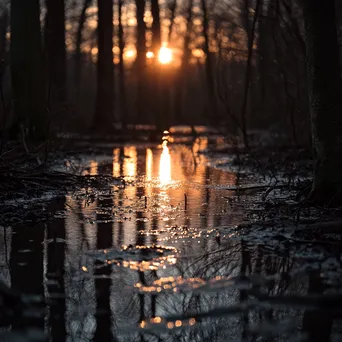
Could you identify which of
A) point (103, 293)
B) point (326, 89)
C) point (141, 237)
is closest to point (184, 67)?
point (326, 89)

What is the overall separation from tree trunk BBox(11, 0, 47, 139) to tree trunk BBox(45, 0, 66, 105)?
608cm

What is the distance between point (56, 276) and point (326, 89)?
4001mm

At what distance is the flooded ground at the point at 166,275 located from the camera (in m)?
4.04

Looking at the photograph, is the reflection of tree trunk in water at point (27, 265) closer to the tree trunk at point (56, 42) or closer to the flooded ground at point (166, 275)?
the flooded ground at point (166, 275)

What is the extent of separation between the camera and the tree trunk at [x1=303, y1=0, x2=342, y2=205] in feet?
25.4

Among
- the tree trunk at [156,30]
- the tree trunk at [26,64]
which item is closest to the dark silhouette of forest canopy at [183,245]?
the tree trunk at [26,64]

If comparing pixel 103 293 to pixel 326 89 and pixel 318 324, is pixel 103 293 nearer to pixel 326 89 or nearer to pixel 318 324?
pixel 318 324

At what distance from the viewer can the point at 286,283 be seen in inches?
198

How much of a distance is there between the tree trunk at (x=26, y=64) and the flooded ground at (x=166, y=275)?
8606 mm

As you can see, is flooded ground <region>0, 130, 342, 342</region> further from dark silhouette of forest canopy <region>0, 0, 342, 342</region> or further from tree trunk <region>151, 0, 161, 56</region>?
tree trunk <region>151, 0, 161, 56</region>

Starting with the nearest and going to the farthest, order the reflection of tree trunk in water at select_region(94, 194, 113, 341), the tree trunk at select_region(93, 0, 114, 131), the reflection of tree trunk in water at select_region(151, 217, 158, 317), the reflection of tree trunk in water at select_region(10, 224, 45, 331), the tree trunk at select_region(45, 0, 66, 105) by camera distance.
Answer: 1. the reflection of tree trunk in water at select_region(94, 194, 113, 341)
2. the reflection of tree trunk in water at select_region(10, 224, 45, 331)
3. the reflection of tree trunk in water at select_region(151, 217, 158, 317)
4. the tree trunk at select_region(45, 0, 66, 105)
5. the tree trunk at select_region(93, 0, 114, 131)

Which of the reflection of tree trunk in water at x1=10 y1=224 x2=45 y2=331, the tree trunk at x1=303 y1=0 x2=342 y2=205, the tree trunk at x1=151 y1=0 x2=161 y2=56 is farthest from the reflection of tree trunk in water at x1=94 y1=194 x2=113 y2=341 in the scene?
the tree trunk at x1=151 y1=0 x2=161 y2=56

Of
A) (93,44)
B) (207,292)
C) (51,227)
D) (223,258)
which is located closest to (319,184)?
(223,258)

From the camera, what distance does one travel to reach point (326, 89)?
25.5ft
